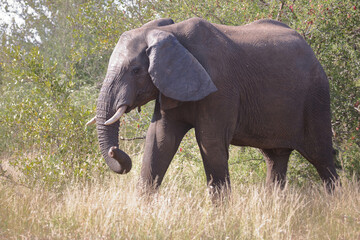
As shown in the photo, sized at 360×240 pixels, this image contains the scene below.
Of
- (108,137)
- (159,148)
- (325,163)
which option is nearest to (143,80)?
(108,137)

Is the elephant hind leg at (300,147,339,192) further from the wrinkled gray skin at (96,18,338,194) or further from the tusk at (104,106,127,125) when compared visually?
the tusk at (104,106,127,125)

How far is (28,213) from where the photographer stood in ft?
15.5

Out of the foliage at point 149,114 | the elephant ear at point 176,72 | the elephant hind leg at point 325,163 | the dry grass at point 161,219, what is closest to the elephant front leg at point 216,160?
the dry grass at point 161,219

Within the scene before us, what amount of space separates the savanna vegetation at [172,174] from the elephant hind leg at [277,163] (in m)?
0.24

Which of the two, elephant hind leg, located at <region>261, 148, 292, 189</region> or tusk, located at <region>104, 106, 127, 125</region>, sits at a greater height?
tusk, located at <region>104, 106, 127, 125</region>

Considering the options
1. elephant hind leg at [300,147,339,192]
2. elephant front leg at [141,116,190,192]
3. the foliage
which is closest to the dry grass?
elephant front leg at [141,116,190,192]

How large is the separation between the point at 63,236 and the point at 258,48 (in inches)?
110

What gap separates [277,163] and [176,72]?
7.38ft

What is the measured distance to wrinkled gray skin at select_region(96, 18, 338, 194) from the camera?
4.57m

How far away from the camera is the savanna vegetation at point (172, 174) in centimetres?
421

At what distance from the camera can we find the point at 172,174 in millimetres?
7082

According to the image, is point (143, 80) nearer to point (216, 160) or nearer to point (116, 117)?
point (116, 117)

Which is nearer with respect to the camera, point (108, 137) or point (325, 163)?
point (108, 137)

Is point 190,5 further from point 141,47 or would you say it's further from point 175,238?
point 175,238
